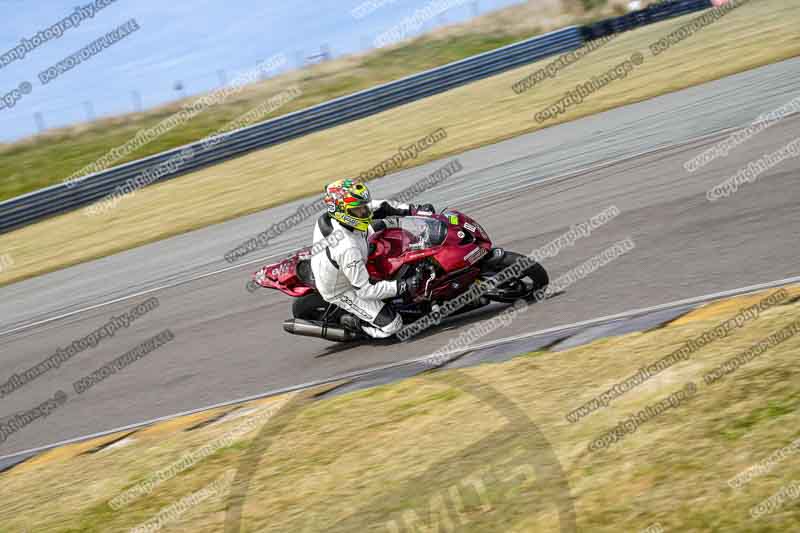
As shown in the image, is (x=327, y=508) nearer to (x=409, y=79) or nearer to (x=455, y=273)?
(x=455, y=273)

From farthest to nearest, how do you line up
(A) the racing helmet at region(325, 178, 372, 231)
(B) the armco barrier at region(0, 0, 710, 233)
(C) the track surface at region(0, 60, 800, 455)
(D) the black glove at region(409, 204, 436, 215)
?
(B) the armco barrier at region(0, 0, 710, 233) < (D) the black glove at region(409, 204, 436, 215) < (C) the track surface at region(0, 60, 800, 455) < (A) the racing helmet at region(325, 178, 372, 231)

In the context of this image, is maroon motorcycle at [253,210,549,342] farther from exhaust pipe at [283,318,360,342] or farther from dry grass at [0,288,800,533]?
dry grass at [0,288,800,533]

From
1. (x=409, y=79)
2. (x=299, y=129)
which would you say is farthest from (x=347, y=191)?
(x=409, y=79)

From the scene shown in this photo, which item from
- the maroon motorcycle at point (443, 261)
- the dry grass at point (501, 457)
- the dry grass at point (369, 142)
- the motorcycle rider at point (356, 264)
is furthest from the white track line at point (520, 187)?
the dry grass at point (501, 457)

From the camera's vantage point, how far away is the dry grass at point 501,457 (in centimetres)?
428

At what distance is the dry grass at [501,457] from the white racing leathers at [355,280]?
1.34 metres

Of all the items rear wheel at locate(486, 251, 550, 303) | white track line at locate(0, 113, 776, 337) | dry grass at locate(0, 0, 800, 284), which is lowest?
rear wheel at locate(486, 251, 550, 303)

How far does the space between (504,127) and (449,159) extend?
2701mm

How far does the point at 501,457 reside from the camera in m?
5.11

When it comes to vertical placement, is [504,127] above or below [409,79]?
below

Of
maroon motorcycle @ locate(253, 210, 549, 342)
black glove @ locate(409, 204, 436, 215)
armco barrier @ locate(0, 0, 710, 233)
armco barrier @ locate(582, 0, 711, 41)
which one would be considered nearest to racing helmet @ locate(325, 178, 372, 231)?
maroon motorcycle @ locate(253, 210, 549, 342)

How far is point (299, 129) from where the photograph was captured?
2783 centimetres

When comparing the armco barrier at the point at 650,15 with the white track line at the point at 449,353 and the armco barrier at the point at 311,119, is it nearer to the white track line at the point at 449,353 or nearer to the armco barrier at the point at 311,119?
the armco barrier at the point at 311,119

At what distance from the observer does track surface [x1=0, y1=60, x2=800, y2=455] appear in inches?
321
